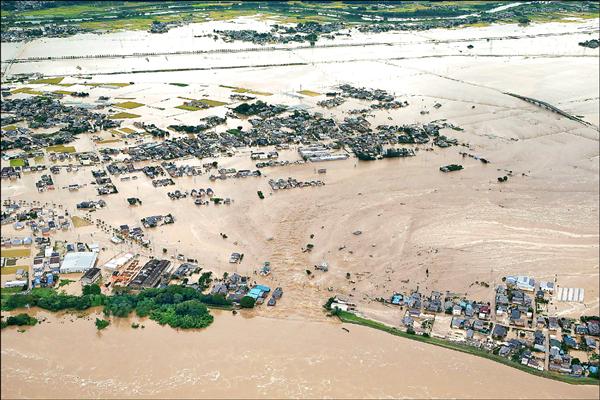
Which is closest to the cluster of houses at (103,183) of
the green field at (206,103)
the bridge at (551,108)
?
the green field at (206,103)

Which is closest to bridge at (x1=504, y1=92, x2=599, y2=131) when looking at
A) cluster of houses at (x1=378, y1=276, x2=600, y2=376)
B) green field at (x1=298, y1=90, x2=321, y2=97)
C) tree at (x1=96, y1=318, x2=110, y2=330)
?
green field at (x1=298, y1=90, x2=321, y2=97)

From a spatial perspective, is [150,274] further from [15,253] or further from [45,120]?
[45,120]

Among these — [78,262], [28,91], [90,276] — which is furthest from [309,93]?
[90,276]

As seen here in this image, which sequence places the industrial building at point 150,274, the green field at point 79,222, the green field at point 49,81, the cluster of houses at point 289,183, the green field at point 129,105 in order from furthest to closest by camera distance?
the green field at point 49,81
the green field at point 129,105
the cluster of houses at point 289,183
the green field at point 79,222
the industrial building at point 150,274

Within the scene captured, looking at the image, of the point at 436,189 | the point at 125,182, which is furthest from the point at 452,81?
the point at 125,182

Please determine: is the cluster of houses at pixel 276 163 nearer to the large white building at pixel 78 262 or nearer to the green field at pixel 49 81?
the large white building at pixel 78 262

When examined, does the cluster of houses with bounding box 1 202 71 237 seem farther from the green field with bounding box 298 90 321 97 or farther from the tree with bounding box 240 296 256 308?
the green field with bounding box 298 90 321 97

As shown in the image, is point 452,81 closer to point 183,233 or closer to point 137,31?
point 183,233
